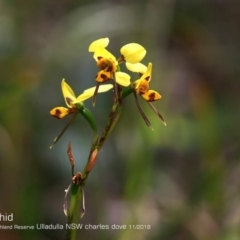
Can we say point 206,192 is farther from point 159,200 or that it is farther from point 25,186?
point 25,186

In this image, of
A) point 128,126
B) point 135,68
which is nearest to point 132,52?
point 135,68

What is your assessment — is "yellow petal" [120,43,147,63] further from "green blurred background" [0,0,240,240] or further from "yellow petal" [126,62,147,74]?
"green blurred background" [0,0,240,240]

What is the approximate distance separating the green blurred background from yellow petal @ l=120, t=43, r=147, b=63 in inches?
7.6

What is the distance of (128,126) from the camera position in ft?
Answer: 1.99

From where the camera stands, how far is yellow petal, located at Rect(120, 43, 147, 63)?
0.31 metres

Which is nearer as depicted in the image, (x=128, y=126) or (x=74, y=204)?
Result: (x=74, y=204)

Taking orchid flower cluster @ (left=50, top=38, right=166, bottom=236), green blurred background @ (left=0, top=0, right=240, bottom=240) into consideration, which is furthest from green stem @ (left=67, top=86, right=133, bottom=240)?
green blurred background @ (left=0, top=0, right=240, bottom=240)

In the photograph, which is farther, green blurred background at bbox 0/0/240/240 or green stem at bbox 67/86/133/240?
green blurred background at bbox 0/0/240/240

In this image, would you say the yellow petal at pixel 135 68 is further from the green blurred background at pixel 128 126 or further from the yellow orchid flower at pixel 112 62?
the green blurred background at pixel 128 126

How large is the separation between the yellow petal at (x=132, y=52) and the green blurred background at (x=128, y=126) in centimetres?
19

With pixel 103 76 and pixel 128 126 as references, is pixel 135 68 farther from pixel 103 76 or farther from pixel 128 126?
pixel 128 126

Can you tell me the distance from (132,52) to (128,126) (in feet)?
0.99

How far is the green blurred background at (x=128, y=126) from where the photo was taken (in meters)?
0.55

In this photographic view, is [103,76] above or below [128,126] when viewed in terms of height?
above
